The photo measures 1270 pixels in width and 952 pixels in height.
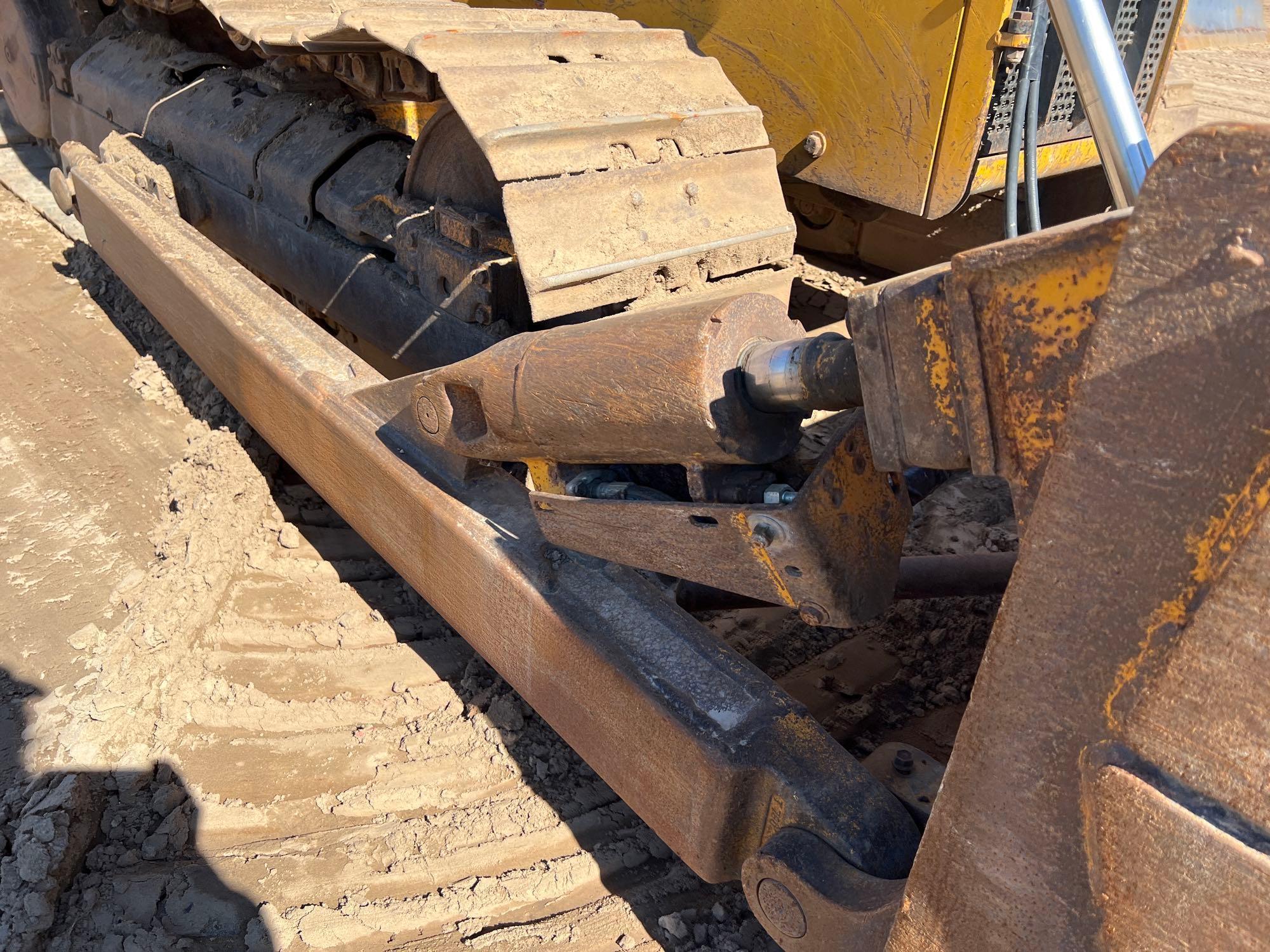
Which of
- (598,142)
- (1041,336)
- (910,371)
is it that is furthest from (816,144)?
(1041,336)

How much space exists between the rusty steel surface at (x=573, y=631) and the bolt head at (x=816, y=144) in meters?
1.52

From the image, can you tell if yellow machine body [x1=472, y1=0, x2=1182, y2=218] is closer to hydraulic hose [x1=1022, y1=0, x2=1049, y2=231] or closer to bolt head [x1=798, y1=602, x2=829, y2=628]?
hydraulic hose [x1=1022, y1=0, x2=1049, y2=231]

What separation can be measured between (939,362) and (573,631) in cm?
84

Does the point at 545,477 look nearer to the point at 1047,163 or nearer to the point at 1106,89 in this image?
the point at 1106,89

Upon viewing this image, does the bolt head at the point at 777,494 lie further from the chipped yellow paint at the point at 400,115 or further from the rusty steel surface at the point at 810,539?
the chipped yellow paint at the point at 400,115

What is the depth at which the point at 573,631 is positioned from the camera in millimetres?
1646

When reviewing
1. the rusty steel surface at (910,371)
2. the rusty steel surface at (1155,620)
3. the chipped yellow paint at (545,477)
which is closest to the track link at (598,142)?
the chipped yellow paint at (545,477)

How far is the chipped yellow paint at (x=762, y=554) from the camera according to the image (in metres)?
1.37

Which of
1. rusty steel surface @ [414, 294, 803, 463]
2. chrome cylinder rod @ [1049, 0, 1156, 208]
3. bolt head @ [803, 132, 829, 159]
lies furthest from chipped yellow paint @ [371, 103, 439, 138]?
chrome cylinder rod @ [1049, 0, 1156, 208]

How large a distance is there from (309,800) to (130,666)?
0.53 m

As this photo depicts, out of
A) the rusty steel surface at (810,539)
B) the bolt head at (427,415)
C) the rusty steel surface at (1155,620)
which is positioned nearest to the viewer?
the rusty steel surface at (1155,620)

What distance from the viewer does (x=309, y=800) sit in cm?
199

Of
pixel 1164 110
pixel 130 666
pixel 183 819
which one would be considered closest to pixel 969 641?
pixel 183 819

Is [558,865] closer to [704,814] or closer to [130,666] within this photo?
[704,814]
